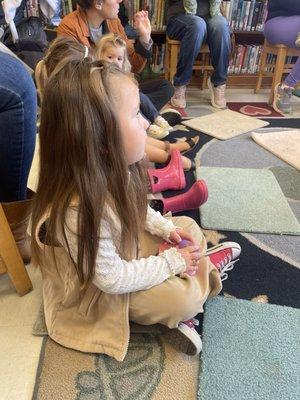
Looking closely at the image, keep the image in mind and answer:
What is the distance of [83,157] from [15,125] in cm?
31

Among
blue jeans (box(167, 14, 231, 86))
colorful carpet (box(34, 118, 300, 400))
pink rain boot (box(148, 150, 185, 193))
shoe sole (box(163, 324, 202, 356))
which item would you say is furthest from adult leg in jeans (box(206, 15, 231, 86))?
shoe sole (box(163, 324, 202, 356))

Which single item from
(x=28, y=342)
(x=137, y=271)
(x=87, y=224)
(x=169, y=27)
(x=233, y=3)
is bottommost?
(x=28, y=342)

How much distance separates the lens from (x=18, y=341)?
0.74 metres

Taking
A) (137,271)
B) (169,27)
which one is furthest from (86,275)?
(169,27)

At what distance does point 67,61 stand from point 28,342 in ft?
1.91

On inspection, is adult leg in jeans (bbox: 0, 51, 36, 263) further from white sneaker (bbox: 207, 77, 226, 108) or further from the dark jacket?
the dark jacket

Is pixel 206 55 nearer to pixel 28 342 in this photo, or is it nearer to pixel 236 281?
pixel 236 281

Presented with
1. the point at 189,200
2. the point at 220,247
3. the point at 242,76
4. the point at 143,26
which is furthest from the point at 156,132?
the point at 242,76

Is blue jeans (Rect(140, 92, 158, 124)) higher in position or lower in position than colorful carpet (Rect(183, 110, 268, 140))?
higher

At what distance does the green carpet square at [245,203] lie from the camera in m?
1.05

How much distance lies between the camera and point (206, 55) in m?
2.21

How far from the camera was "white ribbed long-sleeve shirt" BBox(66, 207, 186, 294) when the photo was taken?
59 cm

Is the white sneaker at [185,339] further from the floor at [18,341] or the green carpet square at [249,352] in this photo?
the floor at [18,341]

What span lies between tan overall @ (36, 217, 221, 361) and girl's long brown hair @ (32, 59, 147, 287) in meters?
0.09
